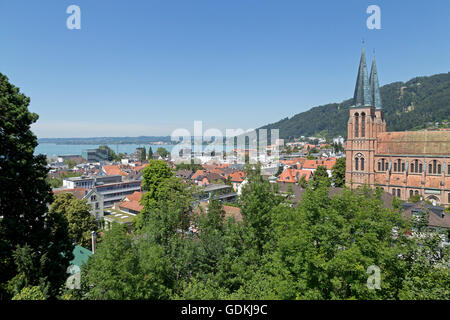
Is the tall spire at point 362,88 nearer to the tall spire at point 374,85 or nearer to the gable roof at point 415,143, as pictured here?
the tall spire at point 374,85

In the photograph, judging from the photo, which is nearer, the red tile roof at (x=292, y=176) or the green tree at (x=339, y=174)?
the green tree at (x=339, y=174)

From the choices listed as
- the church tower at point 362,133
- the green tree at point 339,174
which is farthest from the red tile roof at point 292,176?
the church tower at point 362,133

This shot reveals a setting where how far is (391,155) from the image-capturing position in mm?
47219

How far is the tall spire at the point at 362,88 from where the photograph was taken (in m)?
49.3

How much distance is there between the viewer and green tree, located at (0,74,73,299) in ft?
37.4

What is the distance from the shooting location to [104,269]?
10117mm

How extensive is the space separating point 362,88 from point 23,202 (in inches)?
2076

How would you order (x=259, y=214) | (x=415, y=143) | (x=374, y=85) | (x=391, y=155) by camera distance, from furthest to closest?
1. (x=374, y=85)
2. (x=391, y=155)
3. (x=415, y=143)
4. (x=259, y=214)

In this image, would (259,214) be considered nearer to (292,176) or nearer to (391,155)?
(391,155)

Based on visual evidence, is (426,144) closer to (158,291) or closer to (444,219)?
(444,219)

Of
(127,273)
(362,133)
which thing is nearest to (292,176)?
(362,133)

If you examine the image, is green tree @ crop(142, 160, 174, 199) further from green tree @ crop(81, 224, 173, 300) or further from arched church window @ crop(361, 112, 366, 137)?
arched church window @ crop(361, 112, 366, 137)

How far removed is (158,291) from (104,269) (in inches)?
87.8
